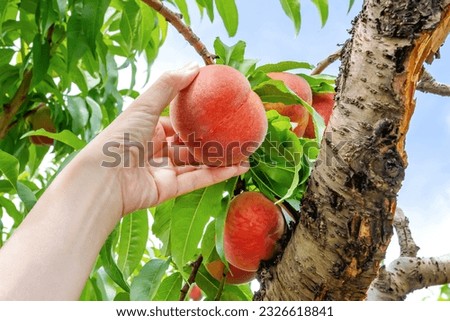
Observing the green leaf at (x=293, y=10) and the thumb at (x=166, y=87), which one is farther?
the green leaf at (x=293, y=10)

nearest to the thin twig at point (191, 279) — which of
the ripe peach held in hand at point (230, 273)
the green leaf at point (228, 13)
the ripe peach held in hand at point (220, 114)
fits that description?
the ripe peach held in hand at point (230, 273)

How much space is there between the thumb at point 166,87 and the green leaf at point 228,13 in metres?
0.25

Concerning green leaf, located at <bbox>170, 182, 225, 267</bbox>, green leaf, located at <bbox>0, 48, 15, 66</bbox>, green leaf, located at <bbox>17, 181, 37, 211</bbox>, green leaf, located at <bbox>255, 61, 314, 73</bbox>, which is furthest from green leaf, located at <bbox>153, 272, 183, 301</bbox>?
green leaf, located at <bbox>0, 48, 15, 66</bbox>

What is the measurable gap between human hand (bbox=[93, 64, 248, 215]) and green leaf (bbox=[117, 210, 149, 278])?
0.10 metres

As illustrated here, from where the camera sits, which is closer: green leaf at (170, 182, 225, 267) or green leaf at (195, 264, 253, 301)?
green leaf at (170, 182, 225, 267)

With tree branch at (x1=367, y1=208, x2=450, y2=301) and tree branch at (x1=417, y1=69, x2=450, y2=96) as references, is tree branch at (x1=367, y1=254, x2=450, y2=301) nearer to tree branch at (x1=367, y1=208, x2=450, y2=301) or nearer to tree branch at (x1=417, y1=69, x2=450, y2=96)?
tree branch at (x1=367, y1=208, x2=450, y2=301)

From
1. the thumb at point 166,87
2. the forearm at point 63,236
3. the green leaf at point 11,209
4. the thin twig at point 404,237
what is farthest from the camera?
the green leaf at point 11,209

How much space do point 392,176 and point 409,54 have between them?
125mm

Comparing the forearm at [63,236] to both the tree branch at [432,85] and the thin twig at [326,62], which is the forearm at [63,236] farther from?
the tree branch at [432,85]

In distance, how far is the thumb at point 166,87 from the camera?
69 centimetres

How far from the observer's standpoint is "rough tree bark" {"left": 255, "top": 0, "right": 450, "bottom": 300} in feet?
1.99

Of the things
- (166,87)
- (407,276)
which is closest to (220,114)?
(166,87)

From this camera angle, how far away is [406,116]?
24.5 inches

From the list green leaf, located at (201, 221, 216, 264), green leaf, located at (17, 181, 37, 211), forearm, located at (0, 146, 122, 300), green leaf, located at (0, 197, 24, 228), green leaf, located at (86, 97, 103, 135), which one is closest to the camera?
forearm, located at (0, 146, 122, 300)
